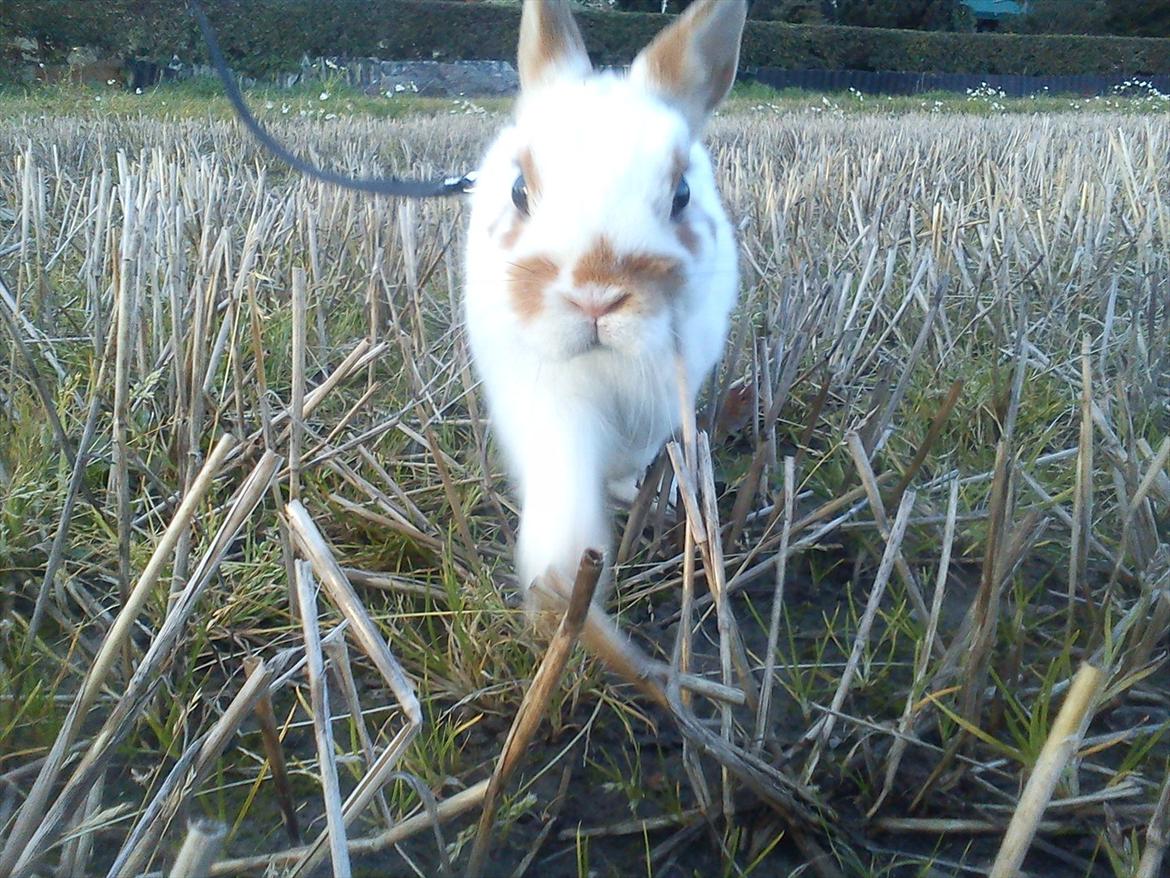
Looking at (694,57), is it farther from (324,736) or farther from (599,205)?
(324,736)

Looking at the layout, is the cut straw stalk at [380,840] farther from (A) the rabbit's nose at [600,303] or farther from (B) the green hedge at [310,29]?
(B) the green hedge at [310,29]

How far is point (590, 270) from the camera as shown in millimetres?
1481

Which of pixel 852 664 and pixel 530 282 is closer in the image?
pixel 852 664

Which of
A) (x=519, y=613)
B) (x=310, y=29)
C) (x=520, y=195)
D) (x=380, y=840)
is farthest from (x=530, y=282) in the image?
(x=310, y=29)

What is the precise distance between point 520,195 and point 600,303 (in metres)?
0.37

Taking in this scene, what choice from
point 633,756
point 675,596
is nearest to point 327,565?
point 633,756

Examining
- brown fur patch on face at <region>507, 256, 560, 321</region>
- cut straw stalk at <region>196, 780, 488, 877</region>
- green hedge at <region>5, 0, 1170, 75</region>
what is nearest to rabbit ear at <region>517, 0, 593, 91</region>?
brown fur patch on face at <region>507, 256, 560, 321</region>

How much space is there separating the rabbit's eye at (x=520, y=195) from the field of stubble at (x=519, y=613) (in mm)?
366

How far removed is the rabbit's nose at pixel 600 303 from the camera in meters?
1.47

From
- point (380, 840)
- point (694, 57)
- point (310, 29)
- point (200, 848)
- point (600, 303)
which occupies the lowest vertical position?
point (380, 840)

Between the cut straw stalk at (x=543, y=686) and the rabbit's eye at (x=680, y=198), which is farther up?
the rabbit's eye at (x=680, y=198)

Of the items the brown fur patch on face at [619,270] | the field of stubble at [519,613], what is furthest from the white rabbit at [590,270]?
the field of stubble at [519,613]

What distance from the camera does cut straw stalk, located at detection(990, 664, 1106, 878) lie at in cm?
75

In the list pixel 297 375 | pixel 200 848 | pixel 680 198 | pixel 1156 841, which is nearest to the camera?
pixel 200 848
